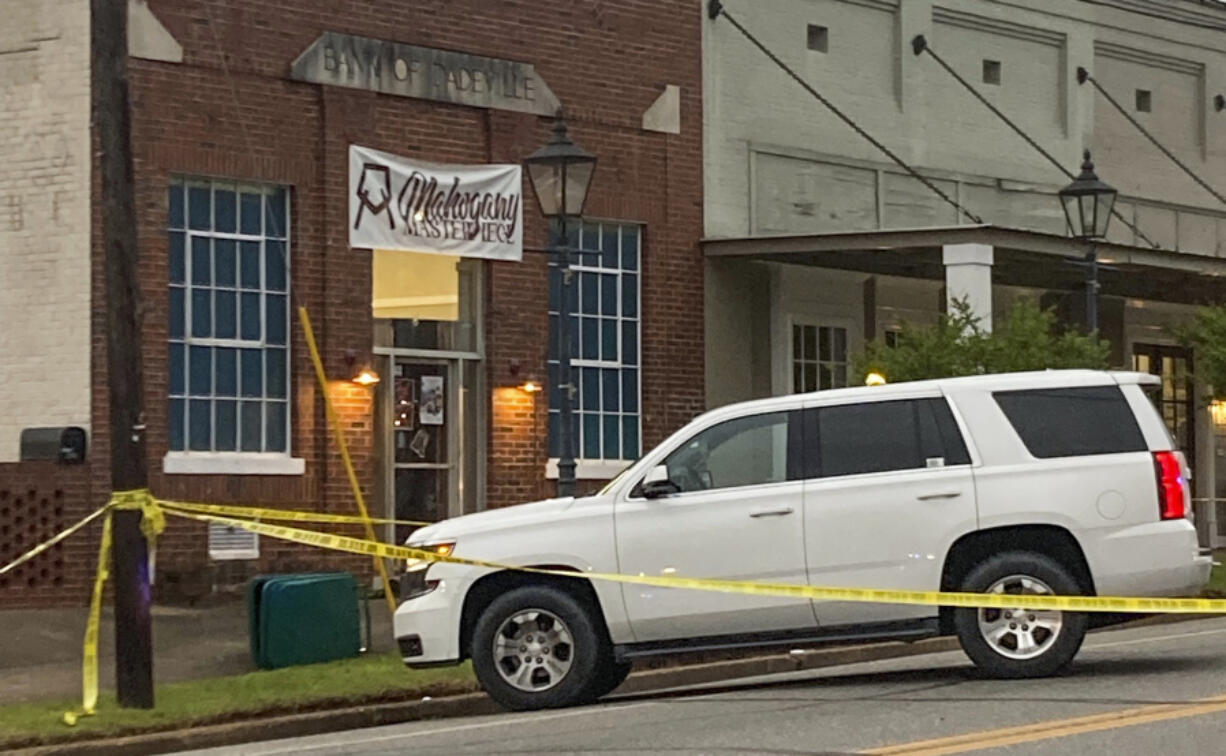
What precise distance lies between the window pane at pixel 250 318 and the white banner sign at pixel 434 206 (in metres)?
1.10

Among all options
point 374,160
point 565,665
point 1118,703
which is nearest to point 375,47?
point 374,160

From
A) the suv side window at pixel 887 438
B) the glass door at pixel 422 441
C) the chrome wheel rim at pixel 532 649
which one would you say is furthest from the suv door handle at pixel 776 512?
the glass door at pixel 422 441

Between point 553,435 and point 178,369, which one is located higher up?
point 178,369

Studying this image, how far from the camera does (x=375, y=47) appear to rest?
21.6 m

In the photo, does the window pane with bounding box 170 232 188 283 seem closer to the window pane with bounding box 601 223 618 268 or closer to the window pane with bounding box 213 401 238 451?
the window pane with bounding box 213 401 238 451

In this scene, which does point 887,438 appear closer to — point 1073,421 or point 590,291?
point 1073,421

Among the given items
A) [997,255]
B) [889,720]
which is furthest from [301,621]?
[997,255]

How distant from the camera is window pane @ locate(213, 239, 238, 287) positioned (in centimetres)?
2064

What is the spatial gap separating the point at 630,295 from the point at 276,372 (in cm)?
452

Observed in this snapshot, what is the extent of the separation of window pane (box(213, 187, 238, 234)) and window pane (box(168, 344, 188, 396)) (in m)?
1.15

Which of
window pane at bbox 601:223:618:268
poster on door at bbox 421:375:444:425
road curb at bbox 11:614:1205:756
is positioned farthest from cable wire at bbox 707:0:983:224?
road curb at bbox 11:614:1205:756

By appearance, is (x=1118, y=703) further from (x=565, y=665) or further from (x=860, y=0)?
(x=860, y=0)

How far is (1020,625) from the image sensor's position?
1402 centimetres

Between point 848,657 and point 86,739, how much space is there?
6.37m
